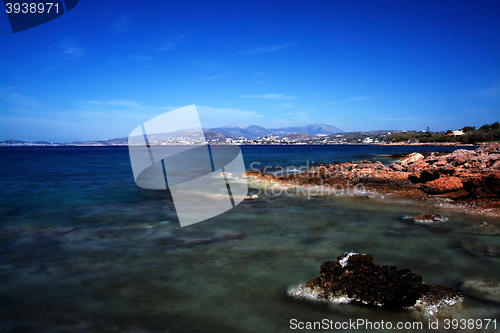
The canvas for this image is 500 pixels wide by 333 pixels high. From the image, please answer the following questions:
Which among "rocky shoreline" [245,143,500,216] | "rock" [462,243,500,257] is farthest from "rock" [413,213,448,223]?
"rock" [462,243,500,257]

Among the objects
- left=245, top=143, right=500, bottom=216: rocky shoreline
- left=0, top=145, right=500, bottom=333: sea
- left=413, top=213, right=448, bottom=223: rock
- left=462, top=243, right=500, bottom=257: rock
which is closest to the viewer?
left=0, top=145, right=500, bottom=333: sea

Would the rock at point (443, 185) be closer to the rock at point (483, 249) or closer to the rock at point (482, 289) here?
the rock at point (483, 249)

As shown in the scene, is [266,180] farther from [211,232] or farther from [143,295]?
[143,295]

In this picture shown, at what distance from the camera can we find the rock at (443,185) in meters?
11.2

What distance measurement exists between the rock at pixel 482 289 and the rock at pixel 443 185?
7.52 meters

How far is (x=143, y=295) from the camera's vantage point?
456 cm

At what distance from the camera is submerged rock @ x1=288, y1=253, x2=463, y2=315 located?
12.9 feet

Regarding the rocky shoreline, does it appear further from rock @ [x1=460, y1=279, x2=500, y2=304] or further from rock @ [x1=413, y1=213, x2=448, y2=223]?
rock @ [x1=460, y1=279, x2=500, y2=304]

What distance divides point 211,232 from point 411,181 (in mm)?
10420

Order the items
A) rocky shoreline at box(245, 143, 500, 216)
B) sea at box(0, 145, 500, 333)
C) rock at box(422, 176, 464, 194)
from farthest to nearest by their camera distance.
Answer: rock at box(422, 176, 464, 194), rocky shoreline at box(245, 143, 500, 216), sea at box(0, 145, 500, 333)

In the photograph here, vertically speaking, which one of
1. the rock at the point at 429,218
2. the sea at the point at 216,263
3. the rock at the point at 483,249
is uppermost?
the rock at the point at 429,218

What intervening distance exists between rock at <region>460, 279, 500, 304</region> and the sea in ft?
0.37

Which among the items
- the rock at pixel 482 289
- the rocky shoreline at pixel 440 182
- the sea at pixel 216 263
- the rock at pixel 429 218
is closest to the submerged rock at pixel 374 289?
the sea at pixel 216 263

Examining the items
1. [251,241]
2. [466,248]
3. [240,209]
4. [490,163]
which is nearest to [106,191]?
[240,209]
